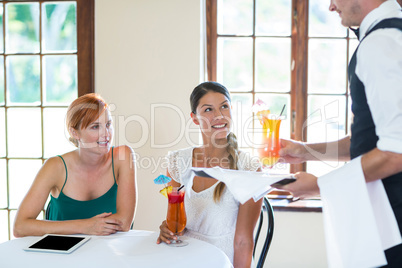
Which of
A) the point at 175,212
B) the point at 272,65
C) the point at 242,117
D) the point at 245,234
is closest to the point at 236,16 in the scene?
the point at 272,65

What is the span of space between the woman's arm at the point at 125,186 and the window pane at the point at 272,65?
141cm

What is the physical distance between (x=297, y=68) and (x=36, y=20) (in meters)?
2.09

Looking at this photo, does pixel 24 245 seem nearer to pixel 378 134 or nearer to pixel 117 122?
pixel 378 134

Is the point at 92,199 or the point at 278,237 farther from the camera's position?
the point at 278,237

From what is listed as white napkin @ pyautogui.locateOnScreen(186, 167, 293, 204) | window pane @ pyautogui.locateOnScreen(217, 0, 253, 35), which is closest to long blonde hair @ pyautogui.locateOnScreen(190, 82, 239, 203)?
white napkin @ pyautogui.locateOnScreen(186, 167, 293, 204)

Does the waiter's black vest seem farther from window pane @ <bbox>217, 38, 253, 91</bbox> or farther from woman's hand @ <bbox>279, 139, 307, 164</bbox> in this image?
window pane @ <bbox>217, 38, 253, 91</bbox>

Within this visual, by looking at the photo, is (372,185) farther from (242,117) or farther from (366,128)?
(242,117)

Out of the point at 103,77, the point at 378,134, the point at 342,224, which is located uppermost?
the point at 103,77

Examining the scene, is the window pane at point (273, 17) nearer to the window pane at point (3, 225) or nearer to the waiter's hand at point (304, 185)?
the waiter's hand at point (304, 185)

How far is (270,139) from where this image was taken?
1.71 meters

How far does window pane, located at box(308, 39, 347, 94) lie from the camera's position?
10.1 feet

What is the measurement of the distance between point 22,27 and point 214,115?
6.87 ft

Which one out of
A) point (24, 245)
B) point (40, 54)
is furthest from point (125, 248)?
point (40, 54)

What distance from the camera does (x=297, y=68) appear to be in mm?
3080
